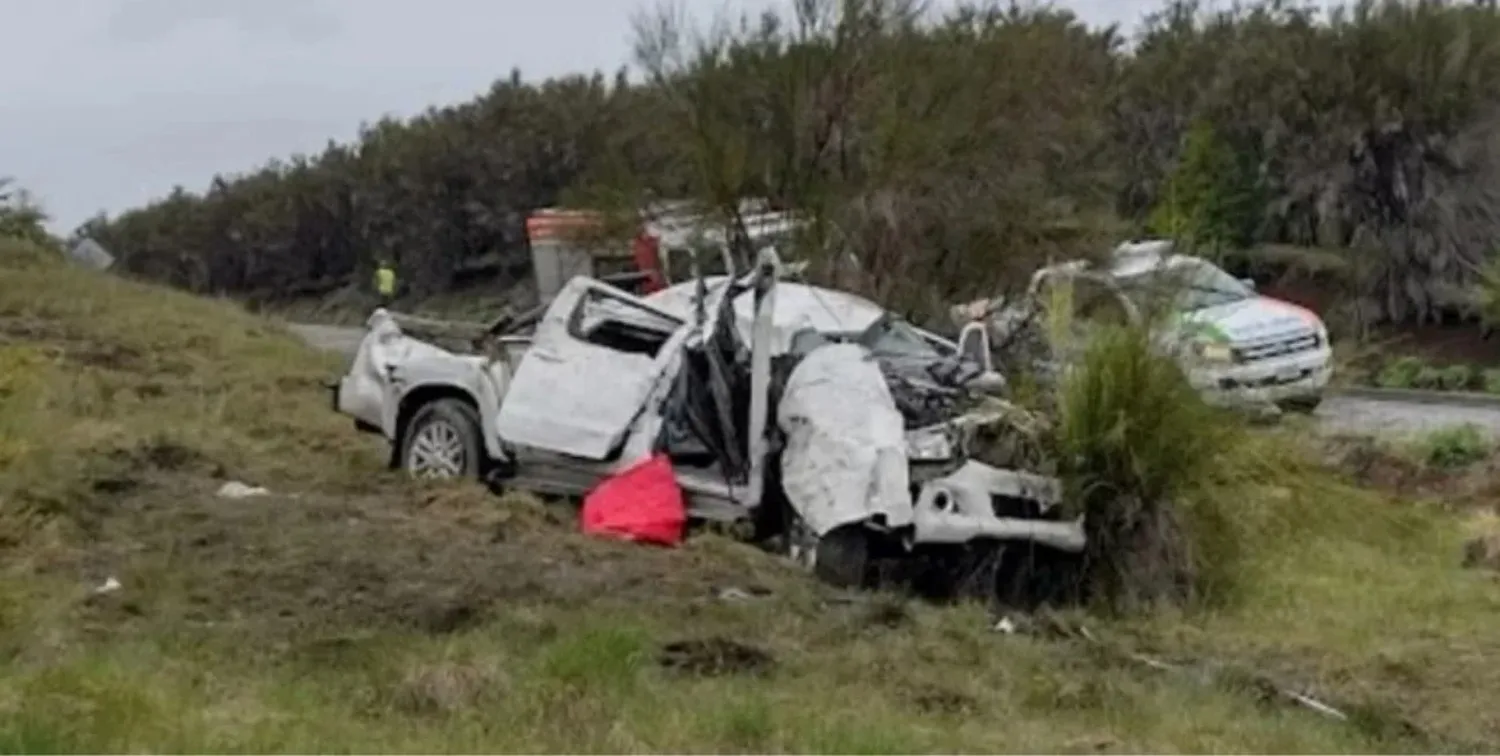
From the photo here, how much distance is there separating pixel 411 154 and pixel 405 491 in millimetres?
36947

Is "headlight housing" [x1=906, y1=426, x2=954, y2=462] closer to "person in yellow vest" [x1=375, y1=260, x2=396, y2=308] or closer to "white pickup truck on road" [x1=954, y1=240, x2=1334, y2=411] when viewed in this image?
"white pickup truck on road" [x1=954, y1=240, x2=1334, y2=411]

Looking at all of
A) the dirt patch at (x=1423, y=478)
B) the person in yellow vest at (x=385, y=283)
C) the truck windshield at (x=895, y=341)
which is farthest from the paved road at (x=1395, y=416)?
A: the person in yellow vest at (x=385, y=283)

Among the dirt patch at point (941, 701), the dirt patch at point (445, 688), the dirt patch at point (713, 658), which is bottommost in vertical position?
the dirt patch at point (941, 701)

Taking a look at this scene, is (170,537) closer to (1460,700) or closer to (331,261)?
(1460,700)

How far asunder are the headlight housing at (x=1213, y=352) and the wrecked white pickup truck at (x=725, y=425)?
1016mm

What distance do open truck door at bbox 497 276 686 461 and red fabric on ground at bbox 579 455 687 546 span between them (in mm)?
312

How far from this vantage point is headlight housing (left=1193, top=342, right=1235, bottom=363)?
12250 mm

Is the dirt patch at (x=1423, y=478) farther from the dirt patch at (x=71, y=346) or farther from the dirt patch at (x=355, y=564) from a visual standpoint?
the dirt patch at (x=71, y=346)

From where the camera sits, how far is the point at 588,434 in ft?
44.1

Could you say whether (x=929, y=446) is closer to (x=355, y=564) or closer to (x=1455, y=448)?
(x=355, y=564)

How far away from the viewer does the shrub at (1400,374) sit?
28.8 metres

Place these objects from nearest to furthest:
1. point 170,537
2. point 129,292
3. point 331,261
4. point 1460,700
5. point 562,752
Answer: point 562,752 < point 1460,700 < point 170,537 < point 129,292 < point 331,261

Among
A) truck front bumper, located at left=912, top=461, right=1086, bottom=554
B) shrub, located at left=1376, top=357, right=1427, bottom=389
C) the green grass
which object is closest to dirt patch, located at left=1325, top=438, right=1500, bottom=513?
the green grass

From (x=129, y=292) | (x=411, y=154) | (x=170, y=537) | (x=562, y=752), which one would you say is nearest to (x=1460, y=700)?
(x=562, y=752)
